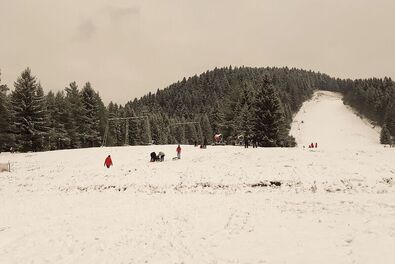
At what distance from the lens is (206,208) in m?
21.1

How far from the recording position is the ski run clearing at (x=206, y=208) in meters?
13.8

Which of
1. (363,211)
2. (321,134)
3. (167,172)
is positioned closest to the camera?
(363,211)

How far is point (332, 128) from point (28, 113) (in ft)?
343

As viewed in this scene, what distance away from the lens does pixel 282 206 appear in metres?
20.7

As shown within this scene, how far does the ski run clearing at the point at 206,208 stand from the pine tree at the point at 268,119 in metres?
13.6

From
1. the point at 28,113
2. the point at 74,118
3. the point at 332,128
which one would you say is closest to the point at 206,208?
the point at 28,113

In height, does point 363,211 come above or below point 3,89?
below

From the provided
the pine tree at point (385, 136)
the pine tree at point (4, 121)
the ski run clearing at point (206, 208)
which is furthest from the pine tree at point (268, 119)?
the pine tree at point (385, 136)

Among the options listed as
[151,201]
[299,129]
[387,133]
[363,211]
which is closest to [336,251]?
[363,211]

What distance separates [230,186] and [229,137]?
44.8 m

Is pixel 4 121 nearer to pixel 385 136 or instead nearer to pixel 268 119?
pixel 268 119

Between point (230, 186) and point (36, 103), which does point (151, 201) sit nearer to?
point (230, 186)

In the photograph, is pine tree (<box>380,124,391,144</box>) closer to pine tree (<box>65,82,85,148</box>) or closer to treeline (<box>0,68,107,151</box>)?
treeline (<box>0,68,107,151</box>)

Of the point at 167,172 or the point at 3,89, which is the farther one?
the point at 3,89
